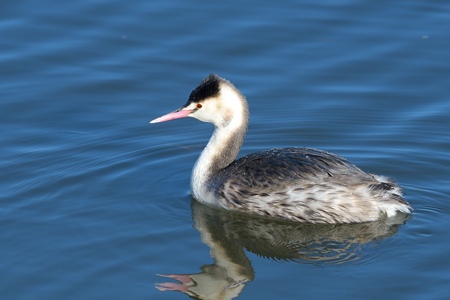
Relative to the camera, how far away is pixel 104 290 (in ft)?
26.1

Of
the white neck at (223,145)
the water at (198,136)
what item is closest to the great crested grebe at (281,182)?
the white neck at (223,145)

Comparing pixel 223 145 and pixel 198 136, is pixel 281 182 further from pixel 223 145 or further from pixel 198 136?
pixel 198 136

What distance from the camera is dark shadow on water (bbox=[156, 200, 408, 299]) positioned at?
821 cm

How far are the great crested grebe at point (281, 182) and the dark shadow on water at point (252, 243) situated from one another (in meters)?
0.09

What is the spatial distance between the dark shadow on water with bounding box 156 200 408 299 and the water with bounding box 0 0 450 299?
0.06 feet

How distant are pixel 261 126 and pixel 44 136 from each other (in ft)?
6.97

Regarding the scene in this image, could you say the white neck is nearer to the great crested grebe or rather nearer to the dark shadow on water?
the great crested grebe

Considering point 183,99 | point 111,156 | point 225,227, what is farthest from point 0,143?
point 225,227

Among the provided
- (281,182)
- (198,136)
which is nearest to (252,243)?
(281,182)

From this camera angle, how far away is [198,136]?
11.1m

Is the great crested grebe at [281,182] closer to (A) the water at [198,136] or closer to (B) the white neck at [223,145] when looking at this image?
(B) the white neck at [223,145]

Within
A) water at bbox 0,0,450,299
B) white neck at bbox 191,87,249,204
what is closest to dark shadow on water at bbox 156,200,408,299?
water at bbox 0,0,450,299

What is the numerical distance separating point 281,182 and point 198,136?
2097 mm

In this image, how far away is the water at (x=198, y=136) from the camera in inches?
325
